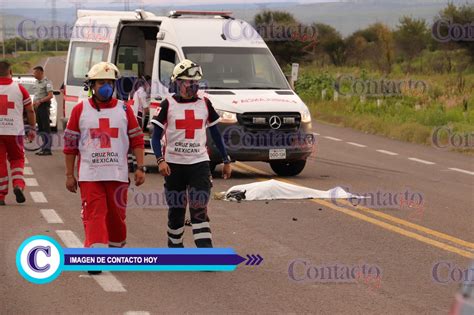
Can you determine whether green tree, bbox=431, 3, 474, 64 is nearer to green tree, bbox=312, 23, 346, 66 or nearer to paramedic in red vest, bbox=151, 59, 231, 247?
green tree, bbox=312, 23, 346, 66

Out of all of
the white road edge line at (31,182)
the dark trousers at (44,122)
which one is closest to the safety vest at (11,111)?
the white road edge line at (31,182)

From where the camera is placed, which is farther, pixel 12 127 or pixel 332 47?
pixel 332 47

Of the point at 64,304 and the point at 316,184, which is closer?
the point at 64,304

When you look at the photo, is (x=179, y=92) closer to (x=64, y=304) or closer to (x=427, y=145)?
(x=64, y=304)

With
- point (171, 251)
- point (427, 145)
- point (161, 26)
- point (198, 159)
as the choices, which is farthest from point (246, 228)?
point (427, 145)

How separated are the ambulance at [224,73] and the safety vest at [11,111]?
4001 mm

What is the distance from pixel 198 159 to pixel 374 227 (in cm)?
333

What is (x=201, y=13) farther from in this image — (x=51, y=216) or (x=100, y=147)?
(x=100, y=147)

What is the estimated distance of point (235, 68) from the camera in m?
21.2

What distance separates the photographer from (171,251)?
991 centimetres

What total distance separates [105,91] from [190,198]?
4.59 feet

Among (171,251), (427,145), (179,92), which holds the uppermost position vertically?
(179,92)

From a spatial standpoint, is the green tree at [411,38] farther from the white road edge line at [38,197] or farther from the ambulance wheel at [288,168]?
the white road edge line at [38,197]

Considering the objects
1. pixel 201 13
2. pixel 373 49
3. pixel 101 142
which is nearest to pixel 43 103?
pixel 201 13
